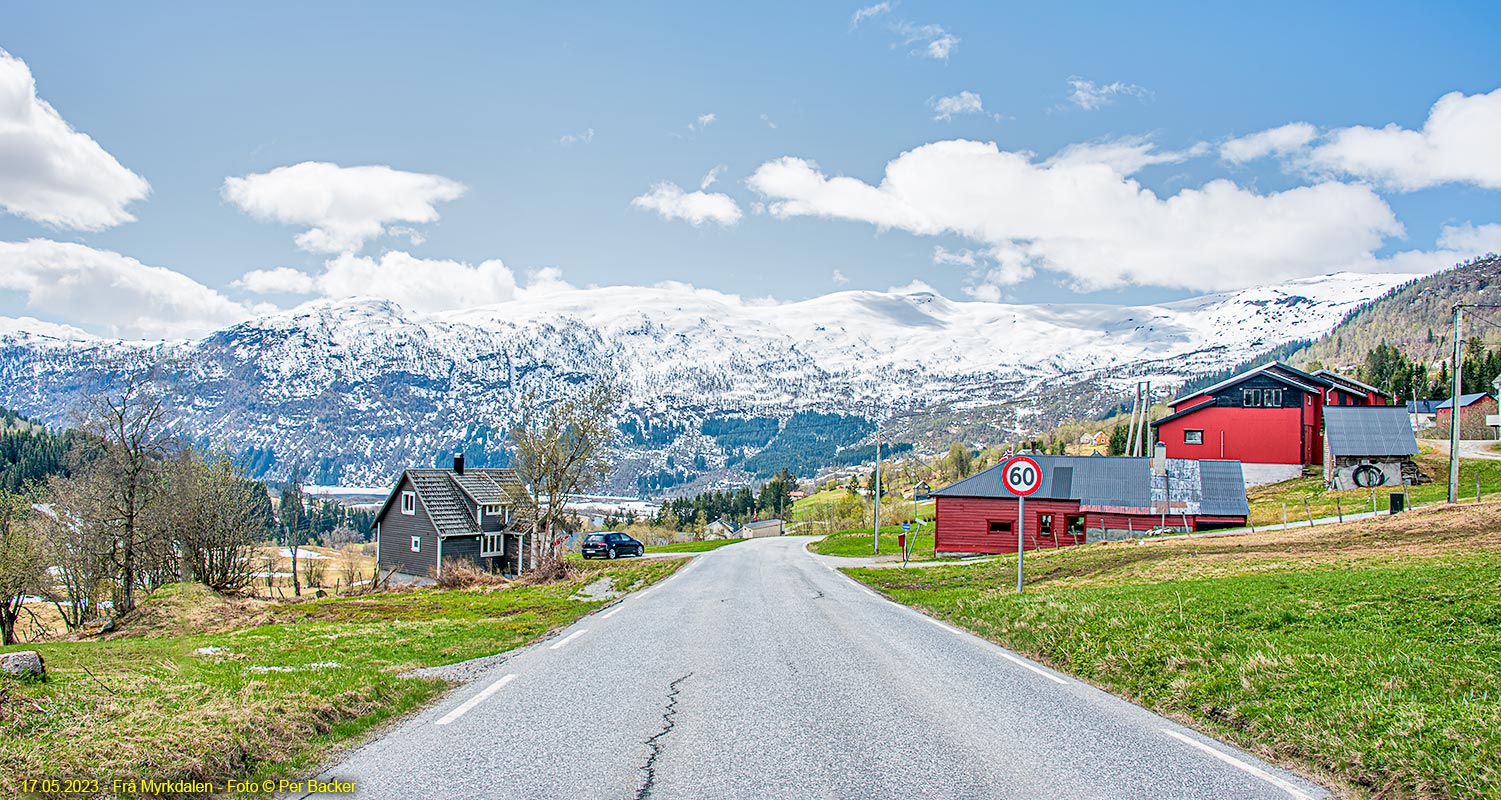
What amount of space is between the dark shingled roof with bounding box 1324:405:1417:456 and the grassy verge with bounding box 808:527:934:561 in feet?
95.8

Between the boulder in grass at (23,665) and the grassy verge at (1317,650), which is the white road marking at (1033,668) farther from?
the boulder in grass at (23,665)

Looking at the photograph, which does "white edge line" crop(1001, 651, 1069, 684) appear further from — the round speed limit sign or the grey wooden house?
the grey wooden house

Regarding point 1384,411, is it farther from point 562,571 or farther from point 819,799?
point 819,799

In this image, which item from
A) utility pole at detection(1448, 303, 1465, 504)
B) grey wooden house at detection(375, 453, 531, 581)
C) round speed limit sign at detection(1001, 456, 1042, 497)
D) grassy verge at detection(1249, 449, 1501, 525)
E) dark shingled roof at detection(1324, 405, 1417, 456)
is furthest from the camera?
grey wooden house at detection(375, 453, 531, 581)

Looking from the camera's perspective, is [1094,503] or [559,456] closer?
[559,456]

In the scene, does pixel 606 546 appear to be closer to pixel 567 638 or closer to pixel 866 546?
pixel 866 546

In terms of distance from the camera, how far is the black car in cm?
6159

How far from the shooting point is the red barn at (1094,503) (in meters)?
52.3

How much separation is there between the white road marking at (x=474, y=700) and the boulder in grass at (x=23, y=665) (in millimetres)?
4575

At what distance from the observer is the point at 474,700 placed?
918 cm

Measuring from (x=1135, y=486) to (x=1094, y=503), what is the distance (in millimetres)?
2821

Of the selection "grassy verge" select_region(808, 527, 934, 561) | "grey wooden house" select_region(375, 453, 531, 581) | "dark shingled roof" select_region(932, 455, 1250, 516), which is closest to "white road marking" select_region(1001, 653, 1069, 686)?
"grassy verge" select_region(808, 527, 934, 561)

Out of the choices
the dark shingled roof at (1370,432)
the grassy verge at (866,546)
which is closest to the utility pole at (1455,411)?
the dark shingled roof at (1370,432)

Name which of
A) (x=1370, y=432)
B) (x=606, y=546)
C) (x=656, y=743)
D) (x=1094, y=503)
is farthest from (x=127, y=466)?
(x=1370, y=432)
